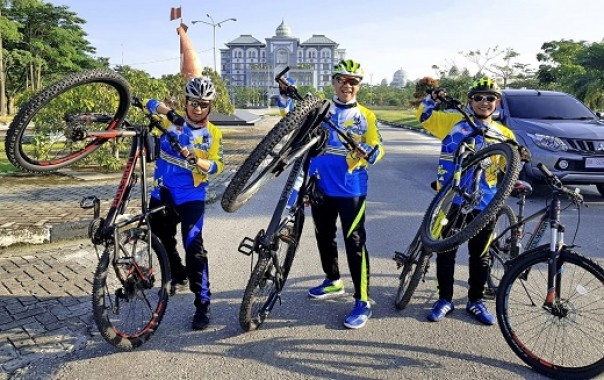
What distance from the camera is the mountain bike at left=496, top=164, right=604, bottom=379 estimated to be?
300cm

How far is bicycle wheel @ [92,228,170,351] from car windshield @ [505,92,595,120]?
8037 mm

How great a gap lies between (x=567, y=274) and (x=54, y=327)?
3.74 meters

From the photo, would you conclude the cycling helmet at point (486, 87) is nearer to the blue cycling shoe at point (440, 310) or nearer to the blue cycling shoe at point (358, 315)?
the blue cycling shoe at point (440, 310)

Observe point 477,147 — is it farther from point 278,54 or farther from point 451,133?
point 278,54

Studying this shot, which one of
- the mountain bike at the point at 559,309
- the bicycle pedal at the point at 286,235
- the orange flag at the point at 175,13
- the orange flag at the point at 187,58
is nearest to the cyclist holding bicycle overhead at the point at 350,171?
the bicycle pedal at the point at 286,235

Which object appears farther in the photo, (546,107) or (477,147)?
(546,107)

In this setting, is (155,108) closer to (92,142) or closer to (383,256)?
(92,142)

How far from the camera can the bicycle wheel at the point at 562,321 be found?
2984mm

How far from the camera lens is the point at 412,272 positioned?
13.6 ft

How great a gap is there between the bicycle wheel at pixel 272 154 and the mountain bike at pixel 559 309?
162 cm

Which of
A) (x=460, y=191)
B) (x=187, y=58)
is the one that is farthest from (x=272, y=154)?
(x=187, y=58)

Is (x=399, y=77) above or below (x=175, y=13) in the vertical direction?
above

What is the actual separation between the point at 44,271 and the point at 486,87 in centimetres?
455

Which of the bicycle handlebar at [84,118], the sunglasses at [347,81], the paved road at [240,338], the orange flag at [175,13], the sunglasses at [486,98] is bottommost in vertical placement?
the paved road at [240,338]
